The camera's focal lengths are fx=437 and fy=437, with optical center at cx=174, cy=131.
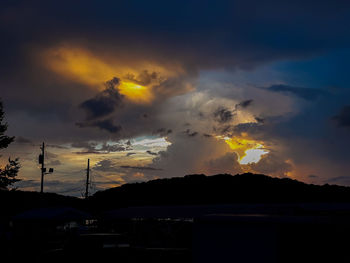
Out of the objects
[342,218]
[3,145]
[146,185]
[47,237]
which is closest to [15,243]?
[47,237]

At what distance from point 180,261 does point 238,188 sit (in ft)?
217

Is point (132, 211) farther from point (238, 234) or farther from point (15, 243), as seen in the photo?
point (238, 234)

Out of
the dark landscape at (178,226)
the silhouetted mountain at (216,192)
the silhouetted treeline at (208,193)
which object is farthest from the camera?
the silhouetted mountain at (216,192)

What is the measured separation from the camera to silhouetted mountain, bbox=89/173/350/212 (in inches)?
2817

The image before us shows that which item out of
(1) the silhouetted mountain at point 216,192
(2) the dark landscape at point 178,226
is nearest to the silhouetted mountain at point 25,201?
(2) the dark landscape at point 178,226

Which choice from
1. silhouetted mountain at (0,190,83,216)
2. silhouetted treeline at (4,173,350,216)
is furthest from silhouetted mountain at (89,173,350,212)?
silhouetted mountain at (0,190,83,216)

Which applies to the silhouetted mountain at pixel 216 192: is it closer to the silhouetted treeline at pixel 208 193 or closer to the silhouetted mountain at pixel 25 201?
the silhouetted treeline at pixel 208 193

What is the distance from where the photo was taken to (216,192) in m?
84.2

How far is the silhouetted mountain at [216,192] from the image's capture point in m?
71.6

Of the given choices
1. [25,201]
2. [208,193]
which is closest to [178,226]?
[25,201]

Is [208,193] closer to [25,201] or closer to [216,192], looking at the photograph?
[216,192]

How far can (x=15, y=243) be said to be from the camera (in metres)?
33.9

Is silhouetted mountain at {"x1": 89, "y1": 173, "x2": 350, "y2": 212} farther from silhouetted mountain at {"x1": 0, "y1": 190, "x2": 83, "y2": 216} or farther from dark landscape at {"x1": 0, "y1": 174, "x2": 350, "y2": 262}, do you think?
silhouetted mountain at {"x1": 0, "y1": 190, "x2": 83, "y2": 216}

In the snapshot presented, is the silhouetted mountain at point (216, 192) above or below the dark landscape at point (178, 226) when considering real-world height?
above
